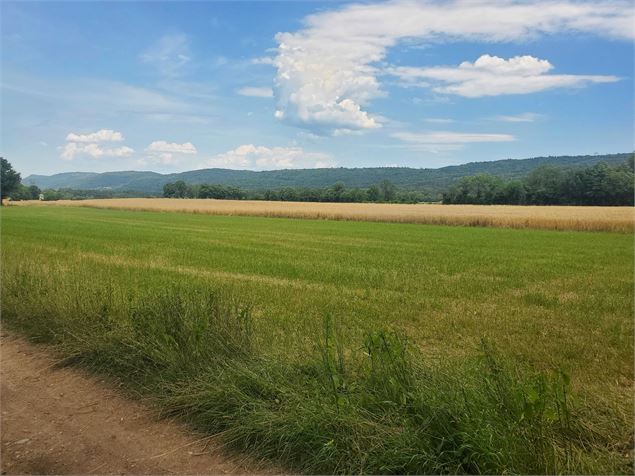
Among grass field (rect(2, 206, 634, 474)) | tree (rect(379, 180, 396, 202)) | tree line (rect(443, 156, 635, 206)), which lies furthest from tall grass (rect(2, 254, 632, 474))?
tree (rect(379, 180, 396, 202))

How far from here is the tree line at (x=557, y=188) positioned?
257 feet

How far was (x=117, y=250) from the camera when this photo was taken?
71.7 feet

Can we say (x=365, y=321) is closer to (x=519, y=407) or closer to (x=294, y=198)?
(x=519, y=407)

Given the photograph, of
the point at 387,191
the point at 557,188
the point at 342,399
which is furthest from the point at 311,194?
the point at 342,399

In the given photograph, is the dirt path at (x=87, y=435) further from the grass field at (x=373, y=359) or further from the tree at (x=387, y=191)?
the tree at (x=387, y=191)

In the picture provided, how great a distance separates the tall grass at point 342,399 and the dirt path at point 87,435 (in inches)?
10.6

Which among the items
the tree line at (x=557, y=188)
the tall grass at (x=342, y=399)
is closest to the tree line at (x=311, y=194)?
the tree line at (x=557, y=188)

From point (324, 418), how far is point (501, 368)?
1.74 metres

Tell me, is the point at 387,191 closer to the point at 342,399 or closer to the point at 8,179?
the point at 8,179

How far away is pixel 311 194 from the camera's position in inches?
4793

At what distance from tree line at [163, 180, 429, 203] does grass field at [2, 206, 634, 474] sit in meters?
107

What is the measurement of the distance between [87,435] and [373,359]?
2.94 metres

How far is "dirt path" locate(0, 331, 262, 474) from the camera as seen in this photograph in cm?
435

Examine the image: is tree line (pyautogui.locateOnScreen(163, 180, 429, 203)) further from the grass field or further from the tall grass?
the tall grass
